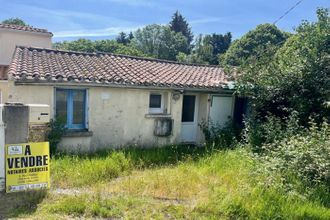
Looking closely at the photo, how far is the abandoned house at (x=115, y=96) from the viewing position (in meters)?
10.2

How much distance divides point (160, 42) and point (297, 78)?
5430 cm

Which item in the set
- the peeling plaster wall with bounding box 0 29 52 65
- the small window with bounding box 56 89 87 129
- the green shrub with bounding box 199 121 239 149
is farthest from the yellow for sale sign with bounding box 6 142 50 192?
the peeling plaster wall with bounding box 0 29 52 65

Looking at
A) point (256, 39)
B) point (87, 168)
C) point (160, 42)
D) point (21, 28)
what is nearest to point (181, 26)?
point (160, 42)

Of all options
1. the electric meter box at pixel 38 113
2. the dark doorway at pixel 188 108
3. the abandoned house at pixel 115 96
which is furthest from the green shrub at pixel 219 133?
the electric meter box at pixel 38 113

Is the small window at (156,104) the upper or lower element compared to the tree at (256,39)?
lower

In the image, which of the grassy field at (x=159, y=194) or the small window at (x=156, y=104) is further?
the small window at (x=156, y=104)

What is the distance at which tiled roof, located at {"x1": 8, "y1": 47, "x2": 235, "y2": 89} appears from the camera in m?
10.1

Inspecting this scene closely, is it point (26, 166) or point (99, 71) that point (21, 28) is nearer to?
point (99, 71)

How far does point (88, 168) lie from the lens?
27.1 feet

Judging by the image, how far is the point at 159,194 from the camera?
22.7ft

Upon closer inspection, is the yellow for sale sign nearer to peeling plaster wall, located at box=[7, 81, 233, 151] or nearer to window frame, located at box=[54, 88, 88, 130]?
peeling plaster wall, located at box=[7, 81, 233, 151]

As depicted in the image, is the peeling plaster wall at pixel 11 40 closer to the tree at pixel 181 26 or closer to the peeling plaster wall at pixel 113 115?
the peeling plaster wall at pixel 113 115

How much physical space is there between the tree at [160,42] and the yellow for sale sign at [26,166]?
185ft

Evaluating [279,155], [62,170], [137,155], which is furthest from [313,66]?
[62,170]
